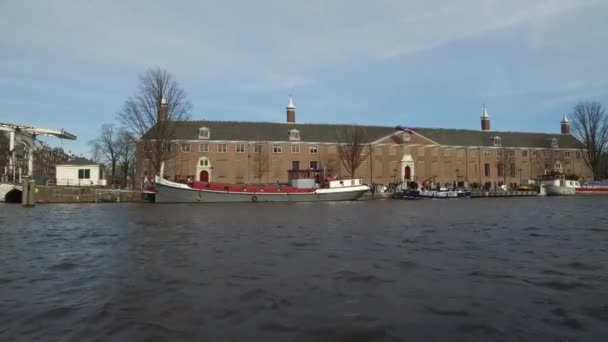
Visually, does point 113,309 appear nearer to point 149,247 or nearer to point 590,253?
point 149,247

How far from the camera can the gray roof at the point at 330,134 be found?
7069cm

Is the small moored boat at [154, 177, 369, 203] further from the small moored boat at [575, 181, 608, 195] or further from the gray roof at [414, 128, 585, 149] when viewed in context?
the small moored boat at [575, 181, 608, 195]

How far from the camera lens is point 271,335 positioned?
227 inches

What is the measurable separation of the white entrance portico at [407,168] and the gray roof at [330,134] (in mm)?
5519

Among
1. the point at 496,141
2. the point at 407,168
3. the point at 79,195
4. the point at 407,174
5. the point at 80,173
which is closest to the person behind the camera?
the point at 79,195

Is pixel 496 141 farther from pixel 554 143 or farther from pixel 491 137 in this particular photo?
pixel 554 143

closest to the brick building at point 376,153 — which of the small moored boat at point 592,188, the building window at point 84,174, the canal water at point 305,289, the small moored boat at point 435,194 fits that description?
the building window at point 84,174

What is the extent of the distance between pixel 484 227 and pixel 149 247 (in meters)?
14.4

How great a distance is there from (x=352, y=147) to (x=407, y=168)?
13.9 meters

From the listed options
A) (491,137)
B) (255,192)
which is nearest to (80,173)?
(255,192)

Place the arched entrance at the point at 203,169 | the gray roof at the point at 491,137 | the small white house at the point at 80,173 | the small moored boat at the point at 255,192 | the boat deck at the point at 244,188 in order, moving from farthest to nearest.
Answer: the gray roof at the point at 491,137
the arched entrance at the point at 203,169
the small white house at the point at 80,173
the boat deck at the point at 244,188
the small moored boat at the point at 255,192

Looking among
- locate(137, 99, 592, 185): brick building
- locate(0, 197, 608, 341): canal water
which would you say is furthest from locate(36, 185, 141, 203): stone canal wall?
locate(0, 197, 608, 341): canal water

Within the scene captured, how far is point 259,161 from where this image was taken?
2707 inches

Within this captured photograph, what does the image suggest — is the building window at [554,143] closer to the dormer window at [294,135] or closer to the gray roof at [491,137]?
the gray roof at [491,137]
